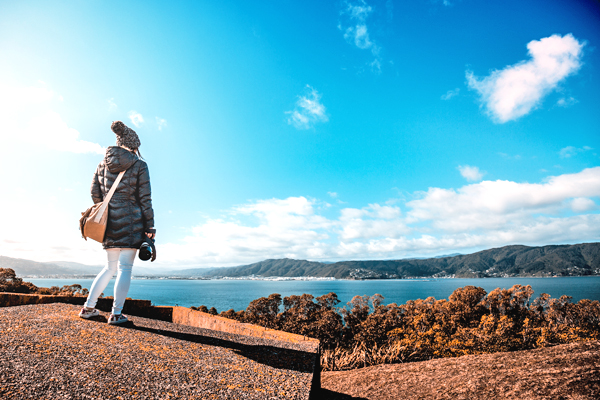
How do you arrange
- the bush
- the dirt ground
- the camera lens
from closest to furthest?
the dirt ground
the camera lens
the bush

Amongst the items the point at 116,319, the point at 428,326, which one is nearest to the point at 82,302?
the point at 116,319

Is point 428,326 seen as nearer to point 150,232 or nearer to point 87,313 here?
point 150,232

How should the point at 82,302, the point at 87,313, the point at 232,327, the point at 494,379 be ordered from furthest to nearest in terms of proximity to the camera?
1. the point at 82,302
2. the point at 232,327
3. the point at 87,313
4. the point at 494,379

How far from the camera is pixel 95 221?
4.04m

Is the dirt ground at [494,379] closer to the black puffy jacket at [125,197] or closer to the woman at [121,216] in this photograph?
the woman at [121,216]

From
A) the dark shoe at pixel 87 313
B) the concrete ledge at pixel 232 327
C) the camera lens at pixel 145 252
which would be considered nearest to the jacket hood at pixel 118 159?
the camera lens at pixel 145 252

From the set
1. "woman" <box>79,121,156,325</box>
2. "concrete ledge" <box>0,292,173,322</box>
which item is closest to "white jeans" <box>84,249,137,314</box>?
"woman" <box>79,121,156,325</box>

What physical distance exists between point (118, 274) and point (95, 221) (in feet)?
2.71

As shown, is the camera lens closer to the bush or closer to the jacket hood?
the jacket hood

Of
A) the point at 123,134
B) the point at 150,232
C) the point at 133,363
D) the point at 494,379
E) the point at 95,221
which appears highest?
the point at 123,134

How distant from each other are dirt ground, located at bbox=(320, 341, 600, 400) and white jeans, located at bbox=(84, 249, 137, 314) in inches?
125

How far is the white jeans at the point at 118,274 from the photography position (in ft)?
13.4

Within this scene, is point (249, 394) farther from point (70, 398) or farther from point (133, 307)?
point (133, 307)

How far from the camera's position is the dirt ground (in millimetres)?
2703
